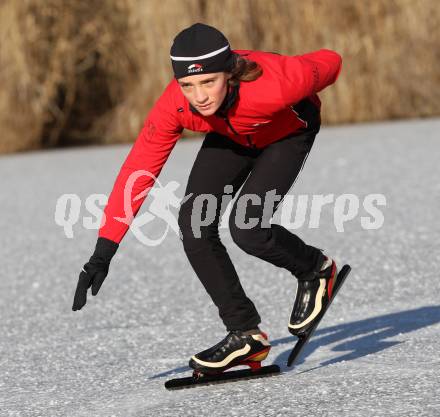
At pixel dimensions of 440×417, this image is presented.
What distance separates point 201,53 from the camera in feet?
15.7

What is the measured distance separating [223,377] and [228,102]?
1.22 metres

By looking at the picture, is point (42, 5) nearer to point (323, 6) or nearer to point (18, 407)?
point (323, 6)

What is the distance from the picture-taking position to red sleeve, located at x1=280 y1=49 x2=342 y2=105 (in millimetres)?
4938

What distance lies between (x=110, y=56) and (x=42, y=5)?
1385mm

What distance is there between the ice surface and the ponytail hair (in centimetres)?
131

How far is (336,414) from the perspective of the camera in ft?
14.5

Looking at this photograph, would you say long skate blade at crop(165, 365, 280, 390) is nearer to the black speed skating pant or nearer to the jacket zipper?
the black speed skating pant

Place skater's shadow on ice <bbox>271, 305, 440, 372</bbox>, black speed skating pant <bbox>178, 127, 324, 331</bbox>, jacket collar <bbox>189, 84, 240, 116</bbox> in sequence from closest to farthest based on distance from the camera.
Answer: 1. jacket collar <bbox>189, 84, 240, 116</bbox>
2. black speed skating pant <bbox>178, 127, 324, 331</bbox>
3. skater's shadow on ice <bbox>271, 305, 440, 372</bbox>

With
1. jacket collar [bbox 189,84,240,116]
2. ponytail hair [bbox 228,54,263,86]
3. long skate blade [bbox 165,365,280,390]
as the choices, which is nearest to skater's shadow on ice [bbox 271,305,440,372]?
long skate blade [bbox 165,365,280,390]

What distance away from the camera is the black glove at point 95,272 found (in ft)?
16.1

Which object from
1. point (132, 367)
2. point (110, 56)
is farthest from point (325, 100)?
point (132, 367)

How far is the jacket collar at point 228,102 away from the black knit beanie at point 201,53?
91 millimetres

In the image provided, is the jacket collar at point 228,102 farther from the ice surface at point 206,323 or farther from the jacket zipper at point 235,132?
the ice surface at point 206,323

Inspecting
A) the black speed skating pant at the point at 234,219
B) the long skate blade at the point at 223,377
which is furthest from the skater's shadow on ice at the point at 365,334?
the black speed skating pant at the point at 234,219
